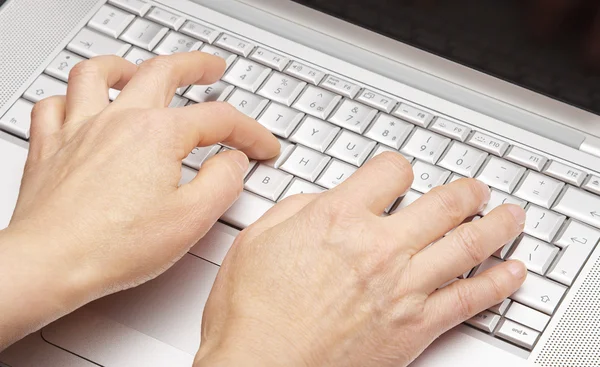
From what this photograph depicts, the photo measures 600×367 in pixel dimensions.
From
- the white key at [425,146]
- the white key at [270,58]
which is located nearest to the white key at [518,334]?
the white key at [425,146]

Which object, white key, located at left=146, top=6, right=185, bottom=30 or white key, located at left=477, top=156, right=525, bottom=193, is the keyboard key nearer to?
white key, located at left=477, top=156, right=525, bottom=193

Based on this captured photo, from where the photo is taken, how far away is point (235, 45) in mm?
1072

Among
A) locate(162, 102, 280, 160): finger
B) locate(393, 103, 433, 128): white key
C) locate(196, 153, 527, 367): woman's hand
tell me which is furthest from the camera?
locate(393, 103, 433, 128): white key

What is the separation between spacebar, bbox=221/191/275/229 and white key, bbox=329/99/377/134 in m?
0.14

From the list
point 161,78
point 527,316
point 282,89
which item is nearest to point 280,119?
point 282,89

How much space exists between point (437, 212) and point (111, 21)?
0.51 meters

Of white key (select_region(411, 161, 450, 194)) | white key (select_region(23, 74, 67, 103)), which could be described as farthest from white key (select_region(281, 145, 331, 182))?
white key (select_region(23, 74, 67, 103))

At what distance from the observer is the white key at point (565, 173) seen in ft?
3.12

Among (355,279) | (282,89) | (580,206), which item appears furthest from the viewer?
(282,89)

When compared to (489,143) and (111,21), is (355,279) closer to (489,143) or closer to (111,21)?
(489,143)

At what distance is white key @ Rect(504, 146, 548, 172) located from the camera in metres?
0.96

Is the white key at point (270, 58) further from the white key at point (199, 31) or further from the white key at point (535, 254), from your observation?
the white key at point (535, 254)

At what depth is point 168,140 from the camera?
0.89m

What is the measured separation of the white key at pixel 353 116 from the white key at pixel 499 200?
173 mm
